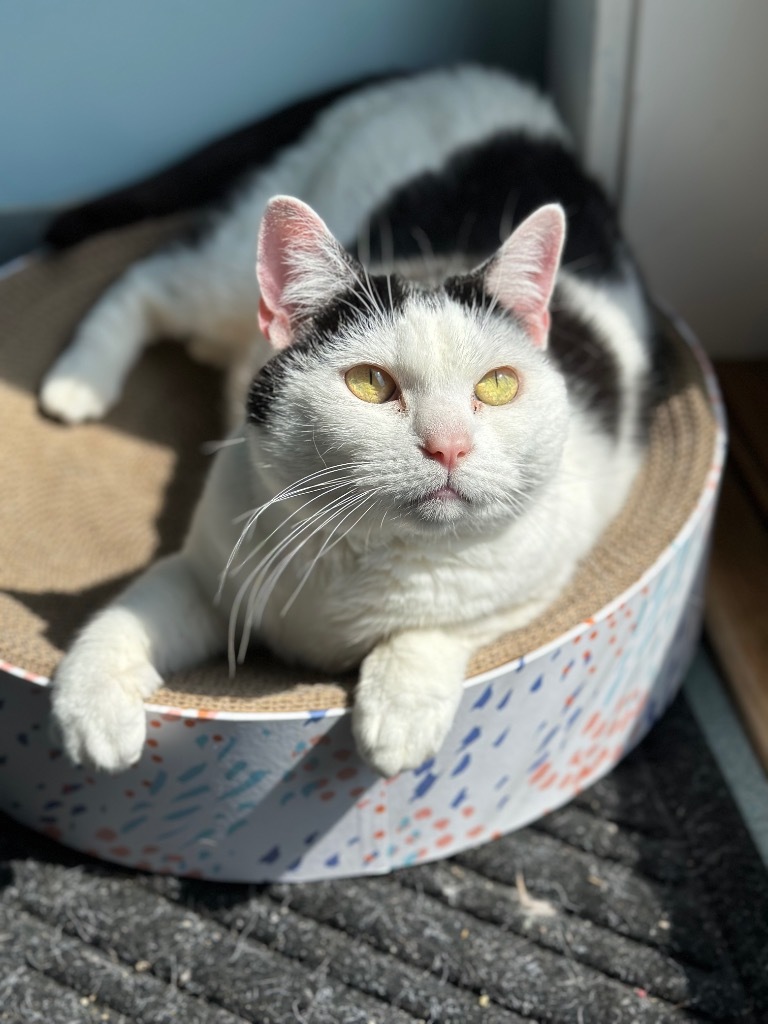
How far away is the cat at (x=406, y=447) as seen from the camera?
103 centimetres

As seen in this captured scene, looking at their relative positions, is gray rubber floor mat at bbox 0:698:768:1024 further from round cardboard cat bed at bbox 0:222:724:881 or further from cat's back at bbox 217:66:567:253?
cat's back at bbox 217:66:567:253

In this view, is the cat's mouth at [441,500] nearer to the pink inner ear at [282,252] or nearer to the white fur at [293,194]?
the pink inner ear at [282,252]

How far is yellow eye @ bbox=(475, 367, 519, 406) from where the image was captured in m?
1.06

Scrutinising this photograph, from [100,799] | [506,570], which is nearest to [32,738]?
[100,799]

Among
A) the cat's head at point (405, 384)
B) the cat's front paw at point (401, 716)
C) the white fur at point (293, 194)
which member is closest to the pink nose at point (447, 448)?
the cat's head at point (405, 384)

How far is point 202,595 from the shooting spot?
140cm

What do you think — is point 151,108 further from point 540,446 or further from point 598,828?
point 598,828

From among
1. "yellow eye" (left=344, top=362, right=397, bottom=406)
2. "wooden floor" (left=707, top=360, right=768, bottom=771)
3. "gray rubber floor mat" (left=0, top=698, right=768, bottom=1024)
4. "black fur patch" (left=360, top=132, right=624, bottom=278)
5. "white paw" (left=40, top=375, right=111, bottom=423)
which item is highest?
"yellow eye" (left=344, top=362, right=397, bottom=406)

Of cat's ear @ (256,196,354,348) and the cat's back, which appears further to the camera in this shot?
the cat's back

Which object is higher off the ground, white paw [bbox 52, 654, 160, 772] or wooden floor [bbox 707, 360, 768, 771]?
white paw [bbox 52, 654, 160, 772]

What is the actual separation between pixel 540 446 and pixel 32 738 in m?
0.77

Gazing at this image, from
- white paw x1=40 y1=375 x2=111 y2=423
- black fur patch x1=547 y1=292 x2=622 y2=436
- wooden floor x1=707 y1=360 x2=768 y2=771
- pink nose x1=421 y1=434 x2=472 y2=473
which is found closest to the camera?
pink nose x1=421 y1=434 x2=472 y2=473

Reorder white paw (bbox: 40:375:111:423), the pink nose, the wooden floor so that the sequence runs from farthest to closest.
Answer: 1. white paw (bbox: 40:375:111:423)
2. the wooden floor
3. the pink nose

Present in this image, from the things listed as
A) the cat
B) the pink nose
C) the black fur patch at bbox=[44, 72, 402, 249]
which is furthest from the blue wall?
the pink nose
